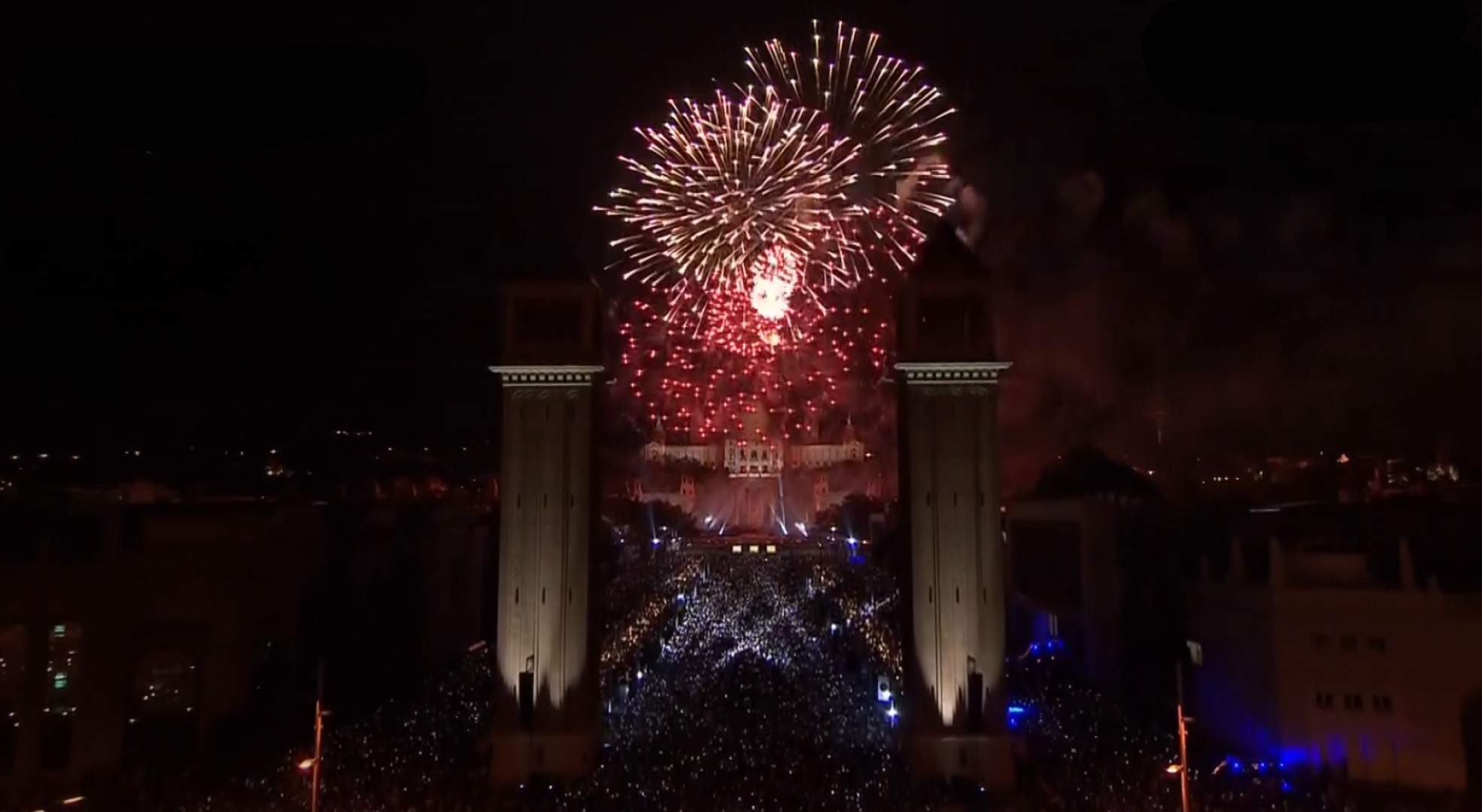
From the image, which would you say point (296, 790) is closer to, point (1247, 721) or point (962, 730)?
point (962, 730)

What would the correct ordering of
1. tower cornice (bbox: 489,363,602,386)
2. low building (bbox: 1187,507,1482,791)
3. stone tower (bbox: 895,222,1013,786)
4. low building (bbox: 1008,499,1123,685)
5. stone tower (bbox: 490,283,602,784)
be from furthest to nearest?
low building (bbox: 1008,499,1123,685), tower cornice (bbox: 489,363,602,386), stone tower (bbox: 490,283,602,784), stone tower (bbox: 895,222,1013,786), low building (bbox: 1187,507,1482,791)

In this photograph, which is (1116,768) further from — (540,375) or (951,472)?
(540,375)

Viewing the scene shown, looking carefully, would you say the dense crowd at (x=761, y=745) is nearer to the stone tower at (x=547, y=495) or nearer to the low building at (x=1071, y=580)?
the low building at (x=1071, y=580)

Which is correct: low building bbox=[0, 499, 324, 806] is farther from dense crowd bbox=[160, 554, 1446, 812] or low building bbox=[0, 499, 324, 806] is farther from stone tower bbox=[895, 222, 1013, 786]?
stone tower bbox=[895, 222, 1013, 786]

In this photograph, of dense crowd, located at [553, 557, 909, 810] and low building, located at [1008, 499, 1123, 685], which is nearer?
dense crowd, located at [553, 557, 909, 810]

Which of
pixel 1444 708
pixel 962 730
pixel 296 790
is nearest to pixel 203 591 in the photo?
pixel 296 790

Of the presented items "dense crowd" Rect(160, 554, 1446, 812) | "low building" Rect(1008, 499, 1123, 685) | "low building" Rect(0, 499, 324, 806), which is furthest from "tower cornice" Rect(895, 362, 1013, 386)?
"low building" Rect(0, 499, 324, 806)
